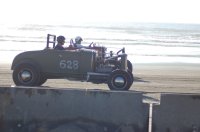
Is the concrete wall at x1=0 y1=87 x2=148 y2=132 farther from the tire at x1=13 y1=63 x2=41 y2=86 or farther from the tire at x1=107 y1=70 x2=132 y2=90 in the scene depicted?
the tire at x1=13 y1=63 x2=41 y2=86

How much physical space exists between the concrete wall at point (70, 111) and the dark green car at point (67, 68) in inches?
217

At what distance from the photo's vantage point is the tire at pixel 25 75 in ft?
46.0

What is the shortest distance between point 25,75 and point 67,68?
1099 mm

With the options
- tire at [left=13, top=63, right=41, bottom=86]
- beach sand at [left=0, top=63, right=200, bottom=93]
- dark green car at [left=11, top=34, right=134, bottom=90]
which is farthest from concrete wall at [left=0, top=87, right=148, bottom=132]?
beach sand at [left=0, top=63, right=200, bottom=93]

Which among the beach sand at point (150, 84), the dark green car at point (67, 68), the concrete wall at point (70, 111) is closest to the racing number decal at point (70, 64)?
the dark green car at point (67, 68)

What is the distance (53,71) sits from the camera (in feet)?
45.7

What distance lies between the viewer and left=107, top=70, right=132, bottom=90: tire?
13805mm

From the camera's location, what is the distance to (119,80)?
45.6 ft

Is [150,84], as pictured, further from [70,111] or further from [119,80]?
[70,111]

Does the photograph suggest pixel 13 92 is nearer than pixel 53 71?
Yes

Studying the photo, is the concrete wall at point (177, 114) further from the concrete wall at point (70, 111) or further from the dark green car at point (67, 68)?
the dark green car at point (67, 68)

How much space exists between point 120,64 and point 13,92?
6.63 meters

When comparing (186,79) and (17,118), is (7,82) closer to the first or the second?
(186,79)

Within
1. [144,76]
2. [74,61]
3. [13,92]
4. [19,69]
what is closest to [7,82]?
[19,69]
